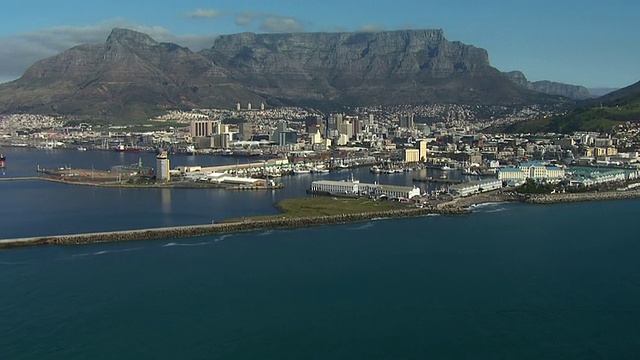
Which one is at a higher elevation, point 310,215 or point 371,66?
point 371,66

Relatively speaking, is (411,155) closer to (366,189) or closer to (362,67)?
(366,189)

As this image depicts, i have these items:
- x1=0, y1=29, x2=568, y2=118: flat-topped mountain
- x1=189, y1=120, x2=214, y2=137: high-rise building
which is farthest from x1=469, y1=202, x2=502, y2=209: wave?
x1=0, y1=29, x2=568, y2=118: flat-topped mountain

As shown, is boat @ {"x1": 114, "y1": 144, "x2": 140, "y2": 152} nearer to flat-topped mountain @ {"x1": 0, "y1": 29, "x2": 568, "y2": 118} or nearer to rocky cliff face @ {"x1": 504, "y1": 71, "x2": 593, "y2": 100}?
flat-topped mountain @ {"x1": 0, "y1": 29, "x2": 568, "y2": 118}

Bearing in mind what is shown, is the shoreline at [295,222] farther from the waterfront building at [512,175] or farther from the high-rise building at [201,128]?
the high-rise building at [201,128]

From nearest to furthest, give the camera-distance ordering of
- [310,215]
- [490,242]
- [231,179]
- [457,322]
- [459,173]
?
[457,322] < [490,242] < [310,215] < [231,179] < [459,173]

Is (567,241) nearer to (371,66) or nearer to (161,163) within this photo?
(161,163)

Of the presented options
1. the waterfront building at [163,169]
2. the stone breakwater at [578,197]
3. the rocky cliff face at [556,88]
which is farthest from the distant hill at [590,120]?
the rocky cliff face at [556,88]

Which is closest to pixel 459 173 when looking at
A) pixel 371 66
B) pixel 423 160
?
pixel 423 160
